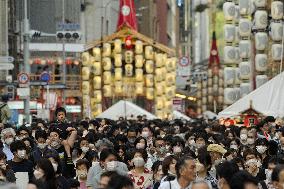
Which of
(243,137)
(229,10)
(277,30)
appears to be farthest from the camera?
(229,10)

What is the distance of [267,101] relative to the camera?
3544 cm

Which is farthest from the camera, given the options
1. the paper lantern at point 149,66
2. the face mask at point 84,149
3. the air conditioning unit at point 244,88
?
the paper lantern at point 149,66

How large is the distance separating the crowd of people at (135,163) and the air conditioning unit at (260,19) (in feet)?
93.4

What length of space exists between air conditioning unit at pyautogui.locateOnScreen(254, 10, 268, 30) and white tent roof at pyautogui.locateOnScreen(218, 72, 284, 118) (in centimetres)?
1533

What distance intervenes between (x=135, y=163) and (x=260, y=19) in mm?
38464

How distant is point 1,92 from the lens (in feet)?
168

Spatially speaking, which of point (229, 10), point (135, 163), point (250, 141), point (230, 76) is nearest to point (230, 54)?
point (230, 76)

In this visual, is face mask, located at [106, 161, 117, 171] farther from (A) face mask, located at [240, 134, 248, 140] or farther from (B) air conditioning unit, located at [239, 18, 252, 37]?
(B) air conditioning unit, located at [239, 18, 252, 37]

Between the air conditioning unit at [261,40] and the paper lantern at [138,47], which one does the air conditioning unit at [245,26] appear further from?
the paper lantern at [138,47]

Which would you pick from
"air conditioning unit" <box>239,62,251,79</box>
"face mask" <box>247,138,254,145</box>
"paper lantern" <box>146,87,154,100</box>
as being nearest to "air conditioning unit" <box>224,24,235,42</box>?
"air conditioning unit" <box>239,62,251,79</box>

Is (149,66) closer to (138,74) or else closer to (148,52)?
(148,52)

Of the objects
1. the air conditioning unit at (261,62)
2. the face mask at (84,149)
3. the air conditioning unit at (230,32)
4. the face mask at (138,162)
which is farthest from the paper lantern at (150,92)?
the face mask at (138,162)

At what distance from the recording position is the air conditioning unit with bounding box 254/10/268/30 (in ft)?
170

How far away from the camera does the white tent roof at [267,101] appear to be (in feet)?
115
